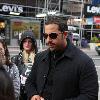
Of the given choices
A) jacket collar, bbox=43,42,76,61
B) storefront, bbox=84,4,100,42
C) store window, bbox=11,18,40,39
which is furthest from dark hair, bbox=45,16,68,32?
storefront, bbox=84,4,100,42

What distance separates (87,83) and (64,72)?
21cm

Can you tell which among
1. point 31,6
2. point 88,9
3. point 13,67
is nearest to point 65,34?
point 13,67

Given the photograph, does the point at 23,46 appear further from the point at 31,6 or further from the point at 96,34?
the point at 96,34

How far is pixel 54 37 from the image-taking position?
344cm

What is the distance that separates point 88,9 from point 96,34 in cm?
329

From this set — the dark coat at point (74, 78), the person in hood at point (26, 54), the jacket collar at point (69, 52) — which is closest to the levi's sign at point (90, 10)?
the person in hood at point (26, 54)

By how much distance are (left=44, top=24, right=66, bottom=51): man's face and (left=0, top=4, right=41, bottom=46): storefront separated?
35210 millimetres

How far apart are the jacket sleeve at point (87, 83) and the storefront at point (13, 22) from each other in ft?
116

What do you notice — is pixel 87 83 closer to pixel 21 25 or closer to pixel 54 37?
pixel 54 37

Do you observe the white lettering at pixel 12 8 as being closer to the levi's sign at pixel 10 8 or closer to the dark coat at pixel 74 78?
the levi's sign at pixel 10 8

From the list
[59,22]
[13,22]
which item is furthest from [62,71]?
[13,22]

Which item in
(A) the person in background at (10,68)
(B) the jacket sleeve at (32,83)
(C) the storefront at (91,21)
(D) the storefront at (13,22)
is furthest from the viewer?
(C) the storefront at (91,21)

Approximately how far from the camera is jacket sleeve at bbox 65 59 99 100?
3434 millimetres

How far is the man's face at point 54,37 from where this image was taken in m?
3.45
